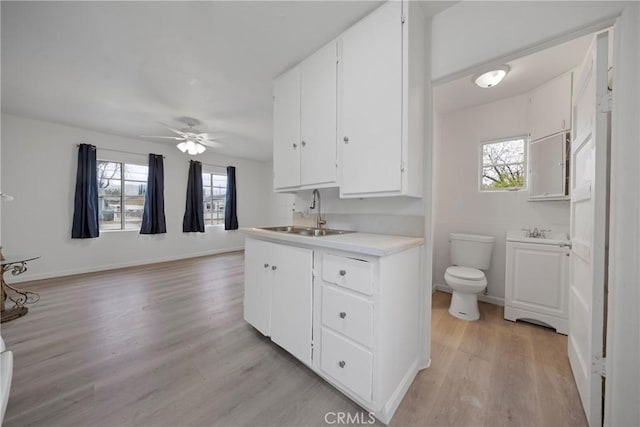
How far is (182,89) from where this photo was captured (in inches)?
97.6

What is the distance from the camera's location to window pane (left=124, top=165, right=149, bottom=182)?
4.34 meters

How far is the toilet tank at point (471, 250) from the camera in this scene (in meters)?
2.60

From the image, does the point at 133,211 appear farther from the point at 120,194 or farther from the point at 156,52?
the point at 156,52

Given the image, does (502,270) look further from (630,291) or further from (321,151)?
(321,151)

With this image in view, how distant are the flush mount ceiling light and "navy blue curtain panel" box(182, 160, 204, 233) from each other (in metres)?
5.13

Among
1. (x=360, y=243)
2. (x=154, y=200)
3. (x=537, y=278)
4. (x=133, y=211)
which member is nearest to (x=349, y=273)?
(x=360, y=243)

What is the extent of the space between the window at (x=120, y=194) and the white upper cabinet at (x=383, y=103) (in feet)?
15.2

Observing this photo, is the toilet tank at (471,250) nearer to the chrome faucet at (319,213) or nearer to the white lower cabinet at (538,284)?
the white lower cabinet at (538,284)

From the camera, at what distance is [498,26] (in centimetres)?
128

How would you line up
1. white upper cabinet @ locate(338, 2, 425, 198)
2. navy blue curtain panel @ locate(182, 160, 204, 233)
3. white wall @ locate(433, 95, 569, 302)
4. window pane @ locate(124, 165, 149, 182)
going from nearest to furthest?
white upper cabinet @ locate(338, 2, 425, 198)
white wall @ locate(433, 95, 569, 302)
window pane @ locate(124, 165, 149, 182)
navy blue curtain panel @ locate(182, 160, 204, 233)

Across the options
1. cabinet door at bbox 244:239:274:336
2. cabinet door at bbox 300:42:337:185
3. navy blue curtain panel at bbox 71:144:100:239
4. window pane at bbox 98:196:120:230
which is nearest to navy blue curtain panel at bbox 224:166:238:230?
window pane at bbox 98:196:120:230

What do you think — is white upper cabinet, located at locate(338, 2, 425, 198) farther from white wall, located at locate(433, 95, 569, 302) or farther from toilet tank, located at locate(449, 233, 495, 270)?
white wall, located at locate(433, 95, 569, 302)

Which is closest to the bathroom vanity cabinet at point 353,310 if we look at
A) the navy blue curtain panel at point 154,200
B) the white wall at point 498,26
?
the white wall at point 498,26

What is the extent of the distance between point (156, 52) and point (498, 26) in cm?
243
